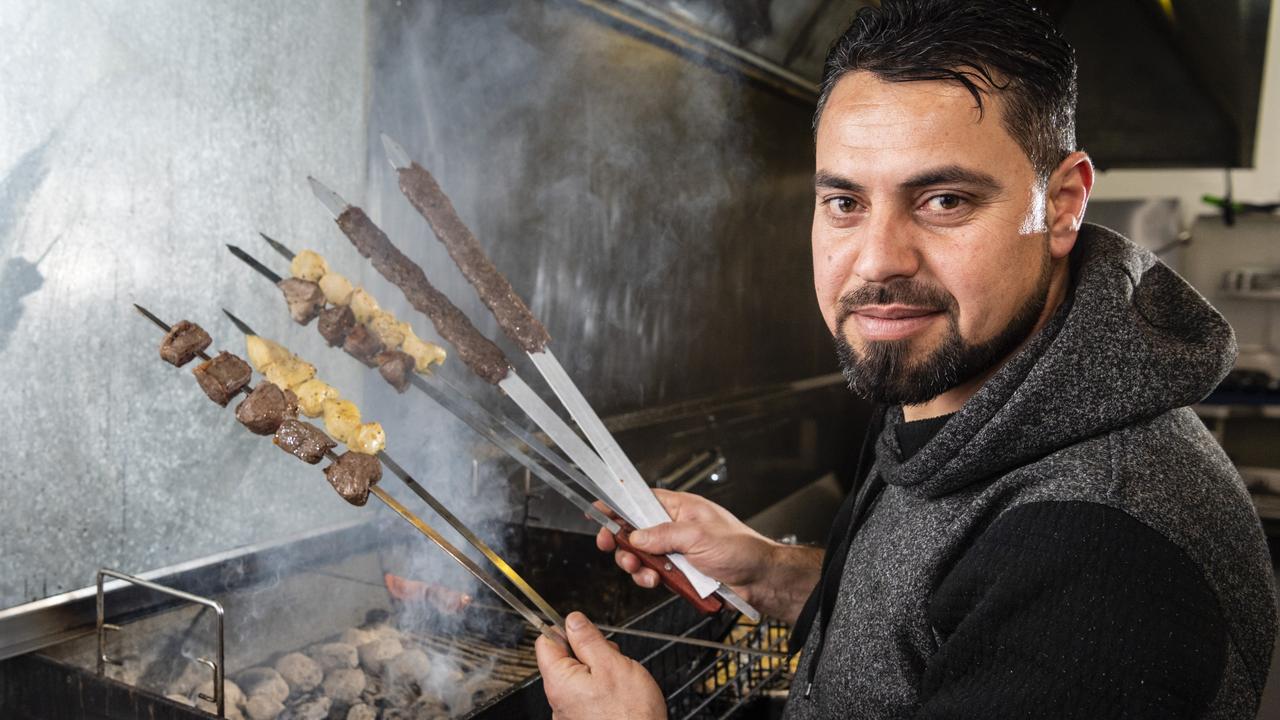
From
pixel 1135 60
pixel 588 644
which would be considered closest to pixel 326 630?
pixel 588 644

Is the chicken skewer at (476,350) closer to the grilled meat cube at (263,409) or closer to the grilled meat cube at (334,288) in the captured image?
the grilled meat cube at (334,288)

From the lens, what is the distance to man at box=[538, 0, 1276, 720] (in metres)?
1.06

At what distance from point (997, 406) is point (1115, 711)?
423mm

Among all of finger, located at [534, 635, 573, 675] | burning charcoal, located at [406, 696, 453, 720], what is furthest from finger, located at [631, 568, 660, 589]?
burning charcoal, located at [406, 696, 453, 720]

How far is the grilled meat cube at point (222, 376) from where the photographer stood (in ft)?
5.69

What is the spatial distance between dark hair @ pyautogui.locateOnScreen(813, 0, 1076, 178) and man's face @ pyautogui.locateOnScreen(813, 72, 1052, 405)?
0.07ft

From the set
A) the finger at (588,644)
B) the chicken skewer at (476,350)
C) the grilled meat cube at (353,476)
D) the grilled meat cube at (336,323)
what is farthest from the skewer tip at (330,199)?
the finger at (588,644)

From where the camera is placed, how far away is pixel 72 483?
1.96 metres

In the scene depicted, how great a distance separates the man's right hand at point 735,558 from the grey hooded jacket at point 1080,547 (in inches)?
18.4

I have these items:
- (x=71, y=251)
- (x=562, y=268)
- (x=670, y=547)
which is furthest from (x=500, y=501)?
(x=71, y=251)

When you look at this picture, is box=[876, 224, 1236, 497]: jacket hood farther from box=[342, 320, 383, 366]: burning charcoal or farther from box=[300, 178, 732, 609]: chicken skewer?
box=[342, 320, 383, 366]: burning charcoal

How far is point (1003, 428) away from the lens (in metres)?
1.24

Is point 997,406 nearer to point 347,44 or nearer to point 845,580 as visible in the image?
point 845,580

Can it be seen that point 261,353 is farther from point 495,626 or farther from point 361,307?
point 495,626
